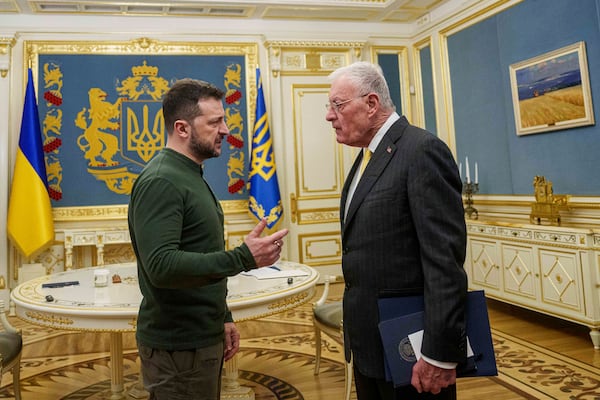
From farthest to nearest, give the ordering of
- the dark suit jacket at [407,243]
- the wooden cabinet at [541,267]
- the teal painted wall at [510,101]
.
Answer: the teal painted wall at [510,101], the wooden cabinet at [541,267], the dark suit jacket at [407,243]

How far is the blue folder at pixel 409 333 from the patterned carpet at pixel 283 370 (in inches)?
57.8

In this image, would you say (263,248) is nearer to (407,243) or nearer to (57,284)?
(407,243)

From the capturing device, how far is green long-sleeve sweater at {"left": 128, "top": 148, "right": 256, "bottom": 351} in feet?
3.75

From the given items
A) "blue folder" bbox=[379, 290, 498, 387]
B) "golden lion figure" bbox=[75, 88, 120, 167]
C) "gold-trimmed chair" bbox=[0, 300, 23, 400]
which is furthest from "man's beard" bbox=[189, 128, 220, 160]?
"golden lion figure" bbox=[75, 88, 120, 167]

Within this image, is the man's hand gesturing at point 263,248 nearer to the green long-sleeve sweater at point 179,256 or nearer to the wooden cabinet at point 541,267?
the green long-sleeve sweater at point 179,256

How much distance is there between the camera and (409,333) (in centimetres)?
115

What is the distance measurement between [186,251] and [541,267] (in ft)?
10.0

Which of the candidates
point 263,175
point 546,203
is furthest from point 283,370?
point 263,175

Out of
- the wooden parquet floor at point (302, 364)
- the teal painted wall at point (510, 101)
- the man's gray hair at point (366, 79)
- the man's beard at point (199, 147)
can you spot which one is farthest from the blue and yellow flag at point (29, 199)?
the teal painted wall at point (510, 101)

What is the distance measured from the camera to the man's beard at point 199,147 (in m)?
1.34

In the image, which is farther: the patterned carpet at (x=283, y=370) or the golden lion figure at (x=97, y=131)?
the golden lion figure at (x=97, y=131)

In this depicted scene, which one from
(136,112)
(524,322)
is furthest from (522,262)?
(136,112)

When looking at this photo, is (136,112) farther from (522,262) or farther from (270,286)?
(522,262)

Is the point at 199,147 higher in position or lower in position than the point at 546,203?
higher
